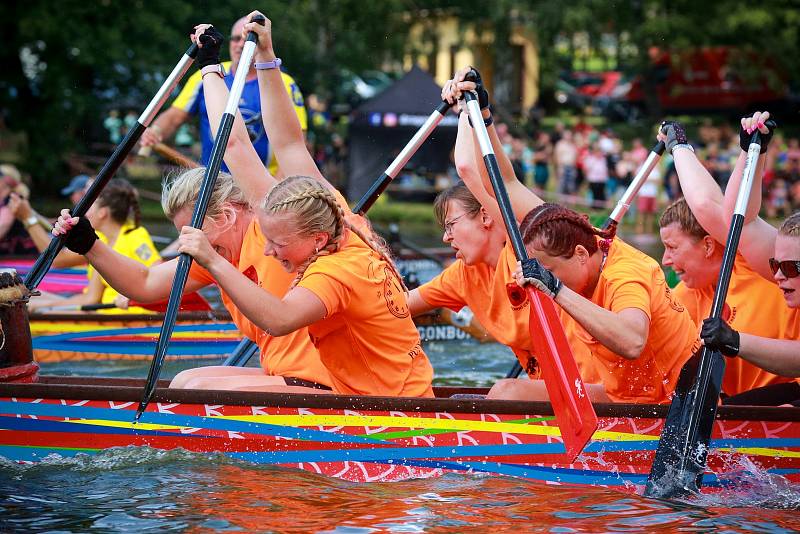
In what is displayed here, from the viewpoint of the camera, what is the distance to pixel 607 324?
4688 millimetres

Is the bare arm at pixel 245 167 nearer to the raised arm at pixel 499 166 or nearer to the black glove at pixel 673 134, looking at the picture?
the raised arm at pixel 499 166

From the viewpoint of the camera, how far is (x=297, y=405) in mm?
5020

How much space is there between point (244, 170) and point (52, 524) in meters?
1.89

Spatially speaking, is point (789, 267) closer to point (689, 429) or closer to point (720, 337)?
point (720, 337)

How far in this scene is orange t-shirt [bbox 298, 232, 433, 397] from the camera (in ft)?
15.8

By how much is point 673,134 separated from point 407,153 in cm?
147

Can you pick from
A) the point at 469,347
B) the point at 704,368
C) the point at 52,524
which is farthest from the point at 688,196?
the point at 469,347

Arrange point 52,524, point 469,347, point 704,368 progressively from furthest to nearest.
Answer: point 469,347, point 704,368, point 52,524

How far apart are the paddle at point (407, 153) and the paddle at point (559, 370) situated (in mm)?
1443

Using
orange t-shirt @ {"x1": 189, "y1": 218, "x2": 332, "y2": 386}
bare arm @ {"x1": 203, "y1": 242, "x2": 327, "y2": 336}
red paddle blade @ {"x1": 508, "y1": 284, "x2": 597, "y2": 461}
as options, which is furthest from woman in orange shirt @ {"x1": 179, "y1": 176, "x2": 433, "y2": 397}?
red paddle blade @ {"x1": 508, "y1": 284, "x2": 597, "y2": 461}

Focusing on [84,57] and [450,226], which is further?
[84,57]

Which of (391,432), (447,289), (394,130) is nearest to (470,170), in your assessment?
(447,289)

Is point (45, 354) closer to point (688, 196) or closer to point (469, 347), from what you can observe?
point (469, 347)

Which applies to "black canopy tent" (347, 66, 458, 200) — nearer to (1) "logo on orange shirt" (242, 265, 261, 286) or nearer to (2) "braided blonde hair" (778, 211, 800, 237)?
(1) "logo on orange shirt" (242, 265, 261, 286)
